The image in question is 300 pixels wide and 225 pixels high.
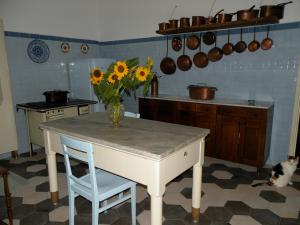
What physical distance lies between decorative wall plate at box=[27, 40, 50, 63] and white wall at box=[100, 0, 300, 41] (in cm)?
132

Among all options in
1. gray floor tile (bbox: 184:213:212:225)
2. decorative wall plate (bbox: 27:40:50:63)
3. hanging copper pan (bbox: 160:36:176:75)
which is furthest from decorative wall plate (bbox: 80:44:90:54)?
gray floor tile (bbox: 184:213:212:225)

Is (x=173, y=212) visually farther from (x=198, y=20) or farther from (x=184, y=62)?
(x=198, y=20)

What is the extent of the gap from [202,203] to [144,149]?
1.29 metres

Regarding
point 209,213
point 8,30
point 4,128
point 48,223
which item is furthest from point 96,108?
point 209,213

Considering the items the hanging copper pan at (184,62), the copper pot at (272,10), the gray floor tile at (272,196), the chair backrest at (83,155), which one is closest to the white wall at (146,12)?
the copper pot at (272,10)

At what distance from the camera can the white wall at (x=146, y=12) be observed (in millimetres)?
3378

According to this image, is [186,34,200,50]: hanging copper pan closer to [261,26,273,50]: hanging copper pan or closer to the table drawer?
[261,26,273,50]: hanging copper pan

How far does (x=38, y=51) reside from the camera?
399 centimetres

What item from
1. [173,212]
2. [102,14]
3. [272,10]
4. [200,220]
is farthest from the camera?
[102,14]

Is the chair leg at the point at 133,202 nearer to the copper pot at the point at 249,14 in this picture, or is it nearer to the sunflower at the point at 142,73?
the sunflower at the point at 142,73

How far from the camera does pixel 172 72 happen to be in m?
4.23

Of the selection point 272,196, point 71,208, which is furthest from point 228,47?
point 71,208

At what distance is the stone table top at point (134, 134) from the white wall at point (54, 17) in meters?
2.30

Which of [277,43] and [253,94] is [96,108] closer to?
[253,94]
